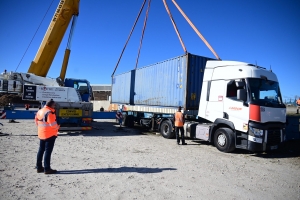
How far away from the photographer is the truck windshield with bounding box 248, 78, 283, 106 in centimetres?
598

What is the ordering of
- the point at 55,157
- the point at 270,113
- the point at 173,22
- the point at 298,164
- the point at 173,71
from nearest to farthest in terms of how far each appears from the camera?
the point at 55,157 → the point at 298,164 → the point at 270,113 → the point at 173,71 → the point at 173,22

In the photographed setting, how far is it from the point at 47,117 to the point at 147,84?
7068 mm

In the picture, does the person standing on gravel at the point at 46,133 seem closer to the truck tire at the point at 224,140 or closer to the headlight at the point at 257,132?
the truck tire at the point at 224,140

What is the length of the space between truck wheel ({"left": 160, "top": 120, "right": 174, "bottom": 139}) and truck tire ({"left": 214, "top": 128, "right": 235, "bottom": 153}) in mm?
2289

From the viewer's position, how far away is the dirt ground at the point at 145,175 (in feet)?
10.5

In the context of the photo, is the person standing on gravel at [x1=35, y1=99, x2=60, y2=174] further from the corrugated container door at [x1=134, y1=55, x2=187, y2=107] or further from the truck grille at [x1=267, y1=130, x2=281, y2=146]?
the truck grille at [x1=267, y1=130, x2=281, y2=146]

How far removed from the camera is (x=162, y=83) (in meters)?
9.48

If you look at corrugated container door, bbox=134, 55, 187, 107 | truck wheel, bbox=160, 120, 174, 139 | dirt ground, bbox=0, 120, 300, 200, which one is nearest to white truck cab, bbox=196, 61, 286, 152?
dirt ground, bbox=0, 120, 300, 200

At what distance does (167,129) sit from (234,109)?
11.5 ft

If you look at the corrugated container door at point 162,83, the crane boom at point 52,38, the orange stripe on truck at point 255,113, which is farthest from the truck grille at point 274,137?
the crane boom at point 52,38

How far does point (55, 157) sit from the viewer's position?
16.6 ft

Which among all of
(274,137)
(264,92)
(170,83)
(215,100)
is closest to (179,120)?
(215,100)

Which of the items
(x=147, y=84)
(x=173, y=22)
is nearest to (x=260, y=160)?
(x=147, y=84)

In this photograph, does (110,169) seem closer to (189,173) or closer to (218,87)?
(189,173)
